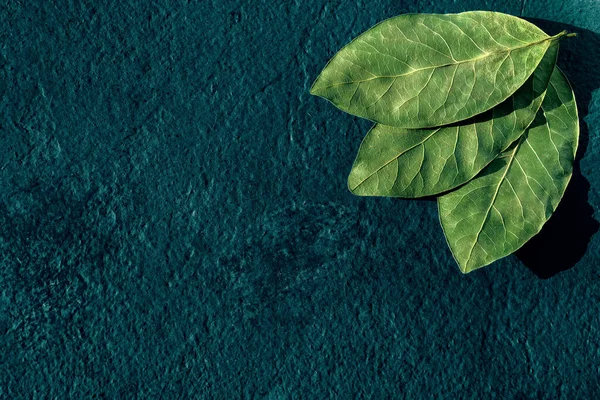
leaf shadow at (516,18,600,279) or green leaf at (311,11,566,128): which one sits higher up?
green leaf at (311,11,566,128)

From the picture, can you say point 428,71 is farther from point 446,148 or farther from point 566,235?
point 566,235

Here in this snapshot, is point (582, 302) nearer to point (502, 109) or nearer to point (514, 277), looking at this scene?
point (514, 277)

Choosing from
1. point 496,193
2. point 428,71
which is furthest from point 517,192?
point 428,71

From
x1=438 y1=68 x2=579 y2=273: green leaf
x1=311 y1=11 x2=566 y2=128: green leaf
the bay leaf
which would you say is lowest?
x1=438 y1=68 x2=579 y2=273: green leaf

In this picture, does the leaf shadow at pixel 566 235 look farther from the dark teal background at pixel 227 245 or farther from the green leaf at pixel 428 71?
the green leaf at pixel 428 71

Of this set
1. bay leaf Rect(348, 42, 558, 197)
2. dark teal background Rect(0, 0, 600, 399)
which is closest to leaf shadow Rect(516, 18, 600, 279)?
dark teal background Rect(0, 0, 600, 399)

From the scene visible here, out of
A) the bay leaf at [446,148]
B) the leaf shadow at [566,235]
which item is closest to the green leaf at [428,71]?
the bay leaf at [446,148]

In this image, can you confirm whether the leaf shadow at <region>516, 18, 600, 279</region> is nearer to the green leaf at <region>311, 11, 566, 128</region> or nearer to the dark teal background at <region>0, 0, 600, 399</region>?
the dark teal background at <region>0, 0, 600, 399</region>
